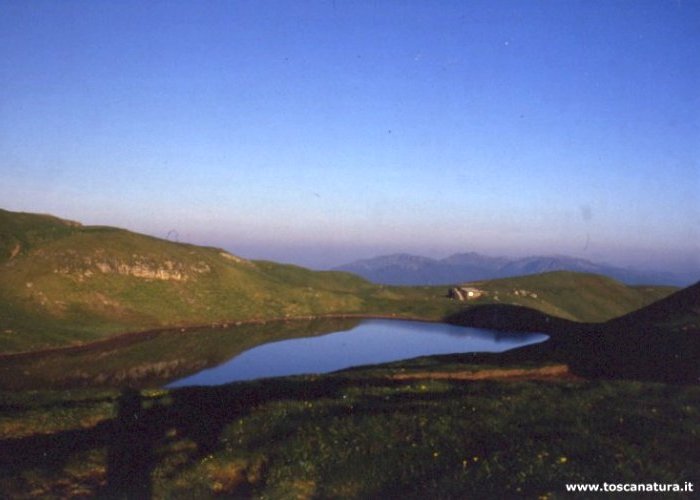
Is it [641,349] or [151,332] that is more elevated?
[641,349]

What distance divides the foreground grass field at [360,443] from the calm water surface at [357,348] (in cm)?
5626

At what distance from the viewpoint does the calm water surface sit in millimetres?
89062

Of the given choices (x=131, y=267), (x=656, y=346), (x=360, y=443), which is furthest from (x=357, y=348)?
(x=360, y=443)

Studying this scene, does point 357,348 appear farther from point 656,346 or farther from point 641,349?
point 656,346

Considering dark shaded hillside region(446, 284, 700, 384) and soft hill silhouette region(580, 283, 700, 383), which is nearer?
soft hill silhouette region(580, 283, 700, 383)

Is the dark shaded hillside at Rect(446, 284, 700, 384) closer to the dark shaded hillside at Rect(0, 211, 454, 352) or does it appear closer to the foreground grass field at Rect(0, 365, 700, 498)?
the foreground grass field at Rect(0, 365, 700, 498)

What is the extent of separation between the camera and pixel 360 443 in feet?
62.2

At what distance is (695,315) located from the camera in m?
51.9

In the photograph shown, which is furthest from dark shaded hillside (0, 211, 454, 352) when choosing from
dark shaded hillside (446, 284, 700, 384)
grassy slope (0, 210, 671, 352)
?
dark shaded hillside (446, 284, 700, 384)

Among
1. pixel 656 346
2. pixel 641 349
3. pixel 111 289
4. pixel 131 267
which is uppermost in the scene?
pixel 131 267

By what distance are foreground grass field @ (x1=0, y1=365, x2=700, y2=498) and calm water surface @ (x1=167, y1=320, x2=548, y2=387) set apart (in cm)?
5626

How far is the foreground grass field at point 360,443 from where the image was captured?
612 inches

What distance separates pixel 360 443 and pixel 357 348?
106 meters

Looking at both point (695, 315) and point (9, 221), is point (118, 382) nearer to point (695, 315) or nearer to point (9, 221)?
point (695, 315)
